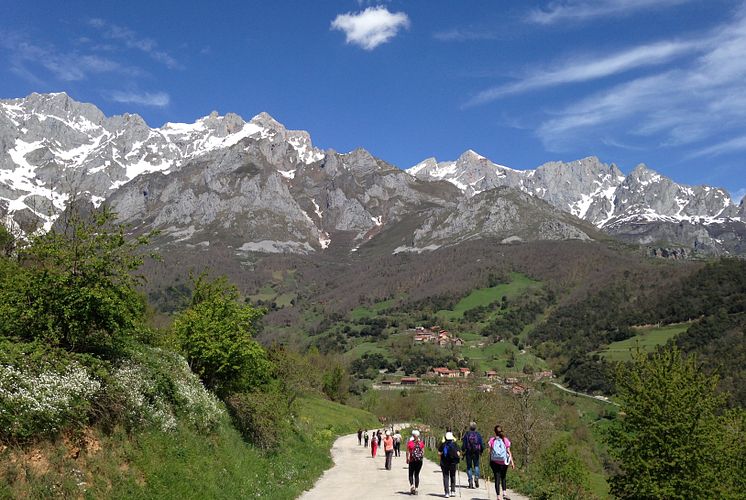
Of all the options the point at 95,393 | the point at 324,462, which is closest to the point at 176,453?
the point at 95,393

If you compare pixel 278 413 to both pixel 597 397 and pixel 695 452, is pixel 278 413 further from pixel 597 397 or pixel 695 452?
pixel 597 397

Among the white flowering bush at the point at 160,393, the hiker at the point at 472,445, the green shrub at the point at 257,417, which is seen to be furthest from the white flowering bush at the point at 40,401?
the hiker at the point at 472,445

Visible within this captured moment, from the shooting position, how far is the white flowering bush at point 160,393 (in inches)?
684

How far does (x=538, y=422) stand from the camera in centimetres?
6950

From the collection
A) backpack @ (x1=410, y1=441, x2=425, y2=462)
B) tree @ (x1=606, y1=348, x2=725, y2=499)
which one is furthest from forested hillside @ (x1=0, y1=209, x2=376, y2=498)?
tree @ (x1=606, y1=348, x2=725, y2=499)

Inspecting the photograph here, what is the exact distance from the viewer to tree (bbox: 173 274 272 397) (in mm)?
27844

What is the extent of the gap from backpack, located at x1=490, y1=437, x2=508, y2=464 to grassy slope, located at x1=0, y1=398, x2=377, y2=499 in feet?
26.5

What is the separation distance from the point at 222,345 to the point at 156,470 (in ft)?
38.5

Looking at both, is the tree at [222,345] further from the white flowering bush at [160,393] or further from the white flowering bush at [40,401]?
the white flowering bush at [40,401]

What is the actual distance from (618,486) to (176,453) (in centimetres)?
2627

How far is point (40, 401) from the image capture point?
13375 millimetres

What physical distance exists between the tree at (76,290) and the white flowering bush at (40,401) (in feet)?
7.02

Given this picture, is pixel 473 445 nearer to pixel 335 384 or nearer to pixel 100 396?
pixel 100 396

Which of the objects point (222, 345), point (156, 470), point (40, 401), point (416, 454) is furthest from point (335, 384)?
point (40, 401)
